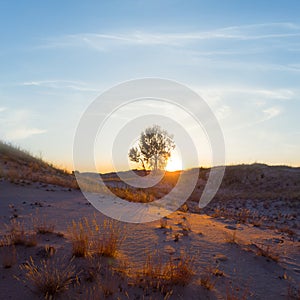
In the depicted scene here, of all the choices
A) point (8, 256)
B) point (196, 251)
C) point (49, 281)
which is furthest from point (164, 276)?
point (8, 256)

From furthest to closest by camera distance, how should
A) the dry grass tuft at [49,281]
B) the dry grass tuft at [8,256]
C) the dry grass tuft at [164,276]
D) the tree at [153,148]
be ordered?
the tree at [153,148], the dry grass tuft at [8,256], the dry grass tuft at [164,276], the dry grass tuft at [49,281]

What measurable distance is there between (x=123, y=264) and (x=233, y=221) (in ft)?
26.5

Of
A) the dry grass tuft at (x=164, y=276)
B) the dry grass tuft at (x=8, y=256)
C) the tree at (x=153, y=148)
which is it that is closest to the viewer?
the dry grass tuft at (x=164, y=276)

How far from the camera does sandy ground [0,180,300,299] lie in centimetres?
489

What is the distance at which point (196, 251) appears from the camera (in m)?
6.89

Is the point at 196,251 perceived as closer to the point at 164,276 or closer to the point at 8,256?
the point at 164,276

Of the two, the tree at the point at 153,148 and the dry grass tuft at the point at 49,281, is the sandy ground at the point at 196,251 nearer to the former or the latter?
the dry grass tuft at the point at 49,281

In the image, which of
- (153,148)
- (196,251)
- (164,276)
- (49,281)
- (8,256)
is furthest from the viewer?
(153,148)

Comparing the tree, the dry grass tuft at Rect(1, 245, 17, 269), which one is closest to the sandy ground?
the dry grass tuft at Rect(1, 245, 17, 269)

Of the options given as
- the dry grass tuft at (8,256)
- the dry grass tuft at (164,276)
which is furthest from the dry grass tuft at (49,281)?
the dry grass tuft at (164,276)

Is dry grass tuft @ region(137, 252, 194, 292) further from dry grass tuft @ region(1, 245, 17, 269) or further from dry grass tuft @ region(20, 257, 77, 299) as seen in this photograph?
dry grass tuft @ region(1, 245, 17, 269)

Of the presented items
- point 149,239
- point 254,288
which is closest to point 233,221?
point 149,239

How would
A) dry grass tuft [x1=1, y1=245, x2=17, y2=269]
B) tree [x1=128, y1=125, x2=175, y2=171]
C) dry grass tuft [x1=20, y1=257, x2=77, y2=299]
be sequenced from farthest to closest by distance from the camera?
tree [x1=128, y1=125, x2=175, y2=171] < dry grass tuft [x1=1, y1=245, x2=17, y2=269] < dry grass tuft [x1=20, y1=257, x2=77, y2=299]

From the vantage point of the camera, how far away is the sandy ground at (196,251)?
4891mm
